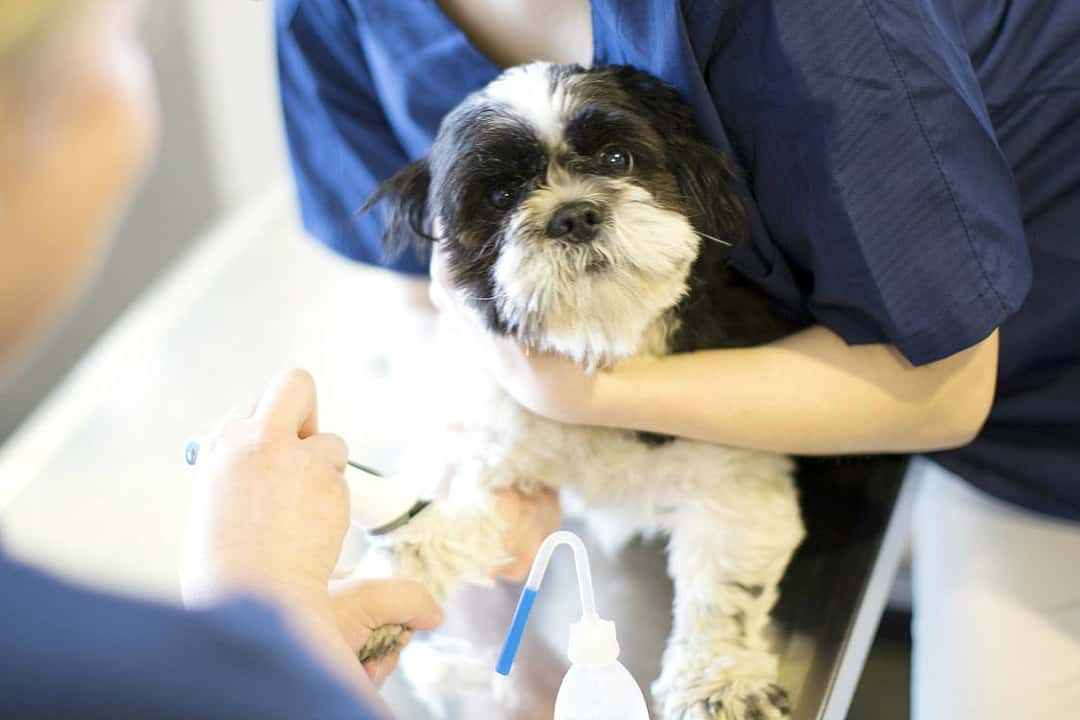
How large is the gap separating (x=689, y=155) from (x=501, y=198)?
0.20 m

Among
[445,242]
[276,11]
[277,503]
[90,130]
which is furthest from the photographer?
[276,11]

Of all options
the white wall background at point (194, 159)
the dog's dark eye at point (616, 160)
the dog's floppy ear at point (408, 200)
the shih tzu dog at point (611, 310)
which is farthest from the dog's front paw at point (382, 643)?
the white wall background at point (194, 159)

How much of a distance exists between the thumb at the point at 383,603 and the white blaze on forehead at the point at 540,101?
0.48m

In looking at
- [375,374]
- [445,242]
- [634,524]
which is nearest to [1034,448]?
[634,524]

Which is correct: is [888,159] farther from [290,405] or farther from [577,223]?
[290,405]

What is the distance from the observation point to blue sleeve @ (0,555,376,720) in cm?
50

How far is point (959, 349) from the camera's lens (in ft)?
3.54

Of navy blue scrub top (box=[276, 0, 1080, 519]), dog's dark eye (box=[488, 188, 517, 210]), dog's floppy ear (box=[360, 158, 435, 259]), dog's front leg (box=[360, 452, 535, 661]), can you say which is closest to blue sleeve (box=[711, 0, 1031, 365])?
navy blue scrub top (box=[276, 0, 1080, 519])

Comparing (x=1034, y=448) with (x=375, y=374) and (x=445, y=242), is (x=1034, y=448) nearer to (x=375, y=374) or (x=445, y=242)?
(x=445, y=242)

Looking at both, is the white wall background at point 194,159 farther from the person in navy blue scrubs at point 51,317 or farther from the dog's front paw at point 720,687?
the person in navy blue scrubs at point 51,317

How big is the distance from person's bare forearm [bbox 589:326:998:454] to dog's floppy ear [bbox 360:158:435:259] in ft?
0.87

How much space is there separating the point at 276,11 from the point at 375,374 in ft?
2.20

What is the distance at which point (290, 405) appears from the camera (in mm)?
1038

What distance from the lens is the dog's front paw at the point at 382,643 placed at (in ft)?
3.72
